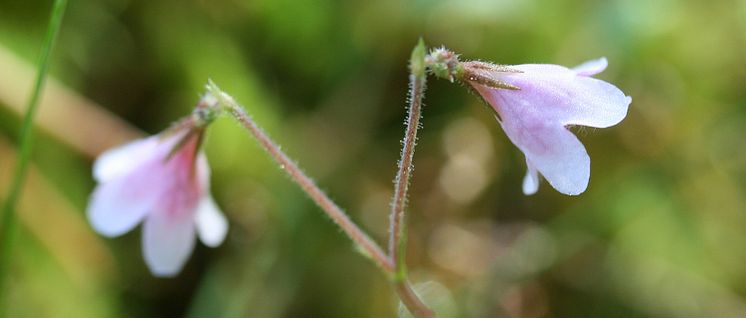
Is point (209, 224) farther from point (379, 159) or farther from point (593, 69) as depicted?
point (593, 69)

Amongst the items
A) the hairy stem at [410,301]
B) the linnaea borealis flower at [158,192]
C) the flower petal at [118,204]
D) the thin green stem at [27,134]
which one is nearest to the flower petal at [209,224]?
the linnaea borealis flower at [158,192]

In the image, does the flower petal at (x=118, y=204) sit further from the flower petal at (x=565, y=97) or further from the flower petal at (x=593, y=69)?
the flower petal at (x=593, y=69)

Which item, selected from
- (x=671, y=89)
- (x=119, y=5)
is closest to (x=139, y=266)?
(x=119, y=5)

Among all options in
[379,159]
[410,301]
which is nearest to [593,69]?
[410,301]

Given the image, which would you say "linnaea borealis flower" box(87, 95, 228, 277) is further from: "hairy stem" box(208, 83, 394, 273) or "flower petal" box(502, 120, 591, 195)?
"flower petal" box(502, 120, 591, 195)

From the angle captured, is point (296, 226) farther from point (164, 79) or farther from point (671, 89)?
point (671, 89)

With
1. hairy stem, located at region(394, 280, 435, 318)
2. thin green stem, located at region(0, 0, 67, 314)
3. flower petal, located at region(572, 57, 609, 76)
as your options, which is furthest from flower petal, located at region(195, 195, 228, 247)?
flower petal, located at region(572, 57, 609, 76)

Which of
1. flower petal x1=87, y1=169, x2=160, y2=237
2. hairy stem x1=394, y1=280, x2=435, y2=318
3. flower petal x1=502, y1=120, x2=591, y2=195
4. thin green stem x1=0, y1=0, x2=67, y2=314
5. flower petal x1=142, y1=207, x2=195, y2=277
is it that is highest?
thin green stem x1=0, y1=0, x2=67, y2=314
